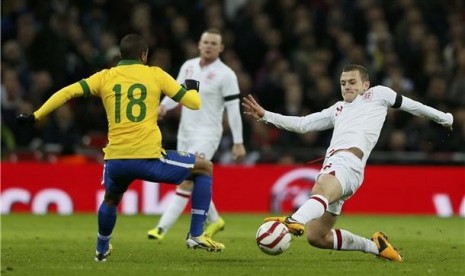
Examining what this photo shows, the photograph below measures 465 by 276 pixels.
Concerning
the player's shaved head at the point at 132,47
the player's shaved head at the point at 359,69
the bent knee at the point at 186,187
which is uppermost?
the player's shaved head at the point at 132,47

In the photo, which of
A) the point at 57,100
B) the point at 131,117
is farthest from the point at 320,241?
the point at 57,100

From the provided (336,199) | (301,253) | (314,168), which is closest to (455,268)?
(336,199)

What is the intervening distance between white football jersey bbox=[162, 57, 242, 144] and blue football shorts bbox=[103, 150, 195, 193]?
3.22m

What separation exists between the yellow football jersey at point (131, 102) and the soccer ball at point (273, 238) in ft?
4.41

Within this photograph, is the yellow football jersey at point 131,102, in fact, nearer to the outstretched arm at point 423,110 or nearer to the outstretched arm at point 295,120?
the outstretched arm at point 295,120

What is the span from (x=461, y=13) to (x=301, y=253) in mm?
12749

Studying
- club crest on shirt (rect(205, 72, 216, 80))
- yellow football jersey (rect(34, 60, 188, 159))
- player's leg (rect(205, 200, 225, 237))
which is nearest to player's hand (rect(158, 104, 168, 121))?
club crest on shirt (rect(205, 72, 216, 80))

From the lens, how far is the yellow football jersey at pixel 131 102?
10.7 metres

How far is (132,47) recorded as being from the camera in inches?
427

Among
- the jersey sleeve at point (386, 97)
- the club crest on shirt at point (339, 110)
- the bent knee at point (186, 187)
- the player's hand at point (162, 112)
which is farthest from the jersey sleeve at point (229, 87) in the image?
the jersey sleeve at point (386, 97)

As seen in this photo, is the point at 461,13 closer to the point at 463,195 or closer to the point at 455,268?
the point at 463,195

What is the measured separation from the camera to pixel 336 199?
34.8 feet

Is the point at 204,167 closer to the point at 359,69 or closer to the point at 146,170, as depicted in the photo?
the point at 146,170

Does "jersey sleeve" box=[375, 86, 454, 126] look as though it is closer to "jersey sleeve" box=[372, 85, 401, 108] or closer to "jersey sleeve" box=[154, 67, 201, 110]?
"jersey sleeve" box=[372, 85, 401, 108]
